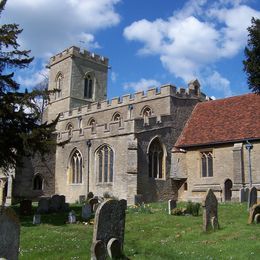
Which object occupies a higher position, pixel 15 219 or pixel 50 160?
pixel 50 160

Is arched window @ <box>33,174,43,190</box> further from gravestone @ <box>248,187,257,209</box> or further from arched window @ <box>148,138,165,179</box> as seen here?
gravestone @ <box>248,187,257,209</box>

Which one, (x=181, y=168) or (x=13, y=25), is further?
(x=181, y=168)

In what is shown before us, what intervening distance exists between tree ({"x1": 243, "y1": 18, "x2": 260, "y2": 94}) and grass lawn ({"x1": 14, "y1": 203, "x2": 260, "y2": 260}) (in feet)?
17.2

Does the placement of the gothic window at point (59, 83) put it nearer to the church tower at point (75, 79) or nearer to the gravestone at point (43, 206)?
the church tower at point (75, 79)

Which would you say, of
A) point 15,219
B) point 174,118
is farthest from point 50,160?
point 15,219

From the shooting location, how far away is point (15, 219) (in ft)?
24.3

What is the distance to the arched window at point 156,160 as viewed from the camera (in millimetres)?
27156

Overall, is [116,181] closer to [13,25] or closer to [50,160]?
[50,160]

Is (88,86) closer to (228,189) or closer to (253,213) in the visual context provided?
(228,189)

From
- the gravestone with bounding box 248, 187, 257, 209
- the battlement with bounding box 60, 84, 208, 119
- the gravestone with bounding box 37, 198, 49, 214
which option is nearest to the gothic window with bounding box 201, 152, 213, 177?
the battlement with bounding box 60, 84, 208, 119

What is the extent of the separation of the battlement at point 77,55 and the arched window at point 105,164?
59.1 ft

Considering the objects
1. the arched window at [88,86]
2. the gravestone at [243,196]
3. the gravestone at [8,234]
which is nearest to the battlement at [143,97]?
the arched window at [88,86]

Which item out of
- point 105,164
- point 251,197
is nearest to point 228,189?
point 105,164

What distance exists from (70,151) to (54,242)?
19.8m
